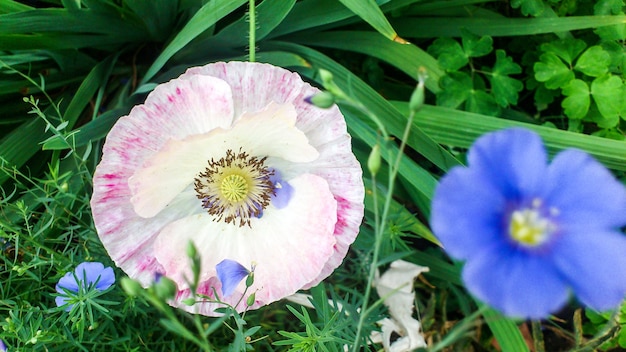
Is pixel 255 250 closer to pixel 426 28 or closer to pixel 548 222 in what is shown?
pixel 548 222

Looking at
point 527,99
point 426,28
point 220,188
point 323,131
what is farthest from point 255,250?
point 527,99

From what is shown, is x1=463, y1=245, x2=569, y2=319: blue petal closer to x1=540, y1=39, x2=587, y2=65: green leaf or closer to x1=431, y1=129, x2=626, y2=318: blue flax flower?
x1=431, y1=129, x2=626, y2=318: blue flax flower

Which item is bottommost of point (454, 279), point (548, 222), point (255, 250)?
point (454, 279)

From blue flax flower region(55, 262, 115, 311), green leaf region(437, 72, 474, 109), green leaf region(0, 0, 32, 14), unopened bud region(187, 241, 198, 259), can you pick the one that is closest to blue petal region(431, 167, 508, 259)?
unopened bud region(187, 241, 198, 259)

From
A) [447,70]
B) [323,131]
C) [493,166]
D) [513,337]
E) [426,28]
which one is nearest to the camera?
[493,166]

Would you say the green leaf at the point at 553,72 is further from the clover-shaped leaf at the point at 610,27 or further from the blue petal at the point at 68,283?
the blue petal at the point at 68,283

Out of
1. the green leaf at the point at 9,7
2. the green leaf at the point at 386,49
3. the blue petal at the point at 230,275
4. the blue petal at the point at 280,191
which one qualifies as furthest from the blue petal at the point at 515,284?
the green leaf at the point at 9,7
